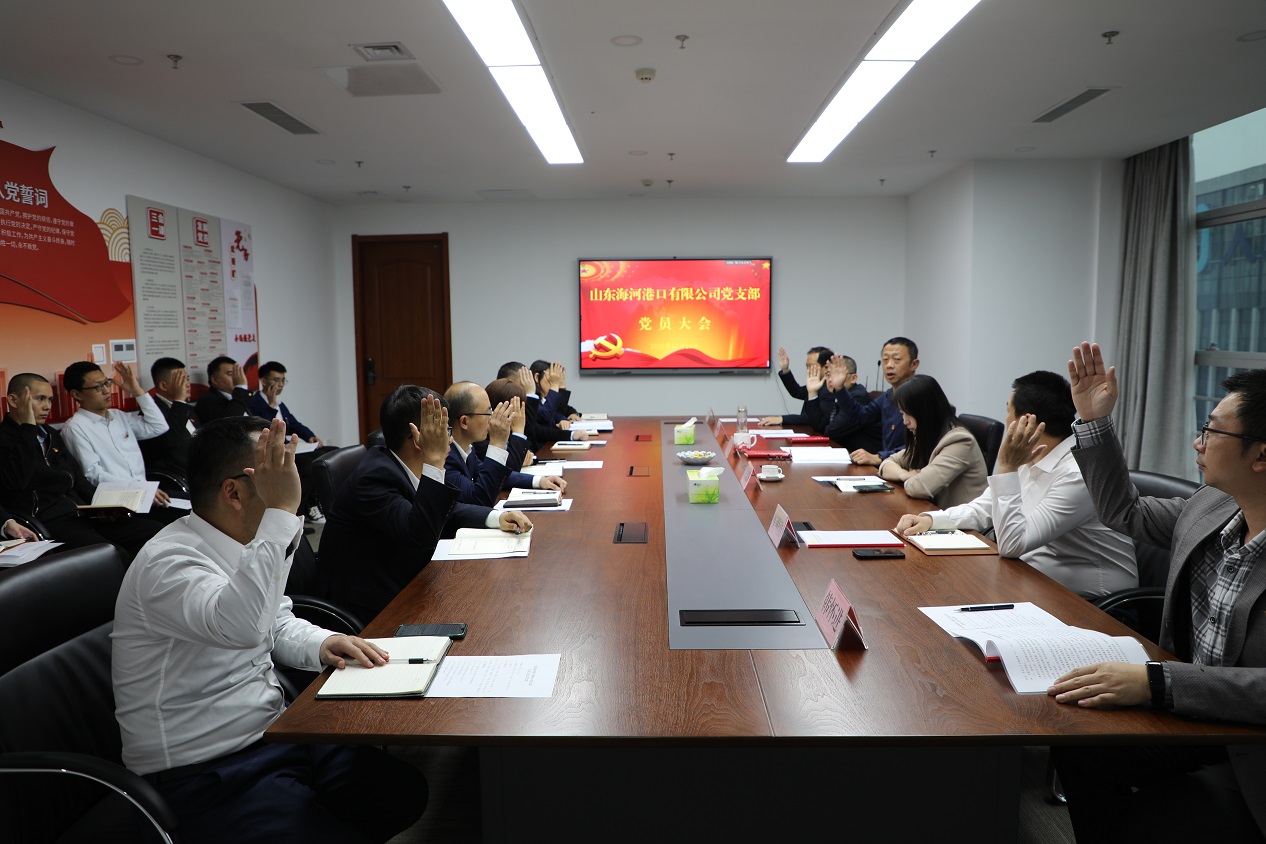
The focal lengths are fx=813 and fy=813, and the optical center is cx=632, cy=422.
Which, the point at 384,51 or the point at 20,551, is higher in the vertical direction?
the point at 384,51

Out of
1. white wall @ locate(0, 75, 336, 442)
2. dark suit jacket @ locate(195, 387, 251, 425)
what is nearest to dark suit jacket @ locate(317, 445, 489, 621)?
white wall @ locate(0, 75, 336, 442)

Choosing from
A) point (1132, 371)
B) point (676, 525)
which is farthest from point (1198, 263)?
point (676, 525)

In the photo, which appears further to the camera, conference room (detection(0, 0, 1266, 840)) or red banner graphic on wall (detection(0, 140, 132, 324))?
red banner graphic on wall (detection(0, 140, 132, 324))

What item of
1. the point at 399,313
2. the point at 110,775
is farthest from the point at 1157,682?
the point at 399,313

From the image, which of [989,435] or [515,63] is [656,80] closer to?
[515,63]

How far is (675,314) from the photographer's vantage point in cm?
808

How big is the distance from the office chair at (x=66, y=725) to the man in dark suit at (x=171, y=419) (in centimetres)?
350

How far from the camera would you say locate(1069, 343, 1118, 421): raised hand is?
1.91m

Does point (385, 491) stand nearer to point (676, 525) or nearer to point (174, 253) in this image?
point (676, 525)

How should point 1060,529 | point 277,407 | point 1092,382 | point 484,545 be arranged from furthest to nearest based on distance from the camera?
1. point 277,407
2. point 484,545
3. point 1060,529
4. point 1092,382

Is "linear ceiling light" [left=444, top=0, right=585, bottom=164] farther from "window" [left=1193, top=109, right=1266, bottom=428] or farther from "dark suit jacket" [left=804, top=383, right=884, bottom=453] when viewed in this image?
"window" [left=1193, top=109, right=1266, bottom=428]

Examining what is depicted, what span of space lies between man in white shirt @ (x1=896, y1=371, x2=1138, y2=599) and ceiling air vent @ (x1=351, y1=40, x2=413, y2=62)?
2962 millimetres

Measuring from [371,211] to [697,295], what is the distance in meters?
3.37

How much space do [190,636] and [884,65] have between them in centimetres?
376
